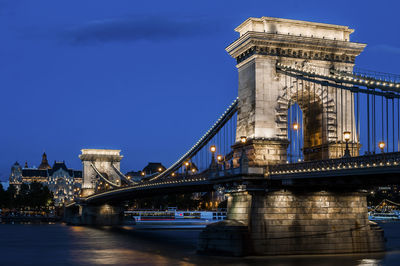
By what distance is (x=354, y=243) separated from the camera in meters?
46.1

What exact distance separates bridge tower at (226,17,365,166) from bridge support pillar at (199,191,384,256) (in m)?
4.01

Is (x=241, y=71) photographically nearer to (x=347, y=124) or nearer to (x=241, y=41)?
(x=241, y=41)

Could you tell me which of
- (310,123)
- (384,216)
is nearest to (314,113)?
(310,123)

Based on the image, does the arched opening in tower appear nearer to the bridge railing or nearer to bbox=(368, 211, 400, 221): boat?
the bridge railing

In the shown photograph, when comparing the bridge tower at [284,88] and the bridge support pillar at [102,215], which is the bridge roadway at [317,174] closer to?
the bridge tower at [284,88]

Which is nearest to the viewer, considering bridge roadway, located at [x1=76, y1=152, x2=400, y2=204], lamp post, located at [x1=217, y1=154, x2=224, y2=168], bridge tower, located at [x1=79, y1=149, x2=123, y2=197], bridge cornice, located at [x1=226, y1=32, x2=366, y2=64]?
bridge roadway, located at [x1=76, y1=152, x2=400, y2=204]

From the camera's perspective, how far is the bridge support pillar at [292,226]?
143ft

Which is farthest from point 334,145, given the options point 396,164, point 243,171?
point 396,164

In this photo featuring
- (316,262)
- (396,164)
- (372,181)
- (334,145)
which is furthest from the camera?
(334,145)

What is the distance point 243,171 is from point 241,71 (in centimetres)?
1055

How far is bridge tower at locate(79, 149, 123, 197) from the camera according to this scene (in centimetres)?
13888

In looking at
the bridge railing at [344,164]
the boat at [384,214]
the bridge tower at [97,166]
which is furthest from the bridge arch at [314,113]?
the boat at [384,214]

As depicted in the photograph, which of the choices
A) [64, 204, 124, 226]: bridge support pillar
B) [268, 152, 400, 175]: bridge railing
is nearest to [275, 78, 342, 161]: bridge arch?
[268, 152, 400, 175]: bridge railing

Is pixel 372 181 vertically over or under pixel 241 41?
under
